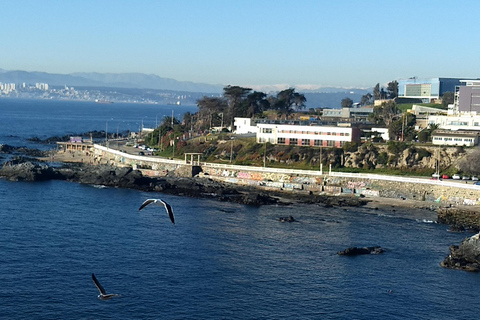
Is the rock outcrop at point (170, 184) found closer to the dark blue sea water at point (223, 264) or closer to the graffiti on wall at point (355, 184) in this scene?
the graffiti on wall at point (355, 184)

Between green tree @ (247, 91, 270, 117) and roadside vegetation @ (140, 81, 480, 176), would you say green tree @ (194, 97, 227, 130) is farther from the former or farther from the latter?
green tree @ (247, 91, 270, 117)

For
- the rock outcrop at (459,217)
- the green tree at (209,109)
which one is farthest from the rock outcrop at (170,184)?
the green tree at (209,109)

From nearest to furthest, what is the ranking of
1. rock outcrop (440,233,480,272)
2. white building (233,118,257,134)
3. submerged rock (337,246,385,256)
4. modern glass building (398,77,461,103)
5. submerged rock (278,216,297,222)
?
rock outcrop (440,233,480,272) → submerged rock (337,246,385,256) → submerged rock (278,216,297,222) → white building (233,118,257,134) → modern glass building (398,77,461,103)

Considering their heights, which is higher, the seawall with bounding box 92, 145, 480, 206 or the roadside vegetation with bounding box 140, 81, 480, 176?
the roadside vegetation with bounding box 140, 81, 480, 176

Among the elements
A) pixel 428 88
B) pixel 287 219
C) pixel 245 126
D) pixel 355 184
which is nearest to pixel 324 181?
pixel 355 184

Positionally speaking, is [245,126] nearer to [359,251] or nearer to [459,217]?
[459,217]

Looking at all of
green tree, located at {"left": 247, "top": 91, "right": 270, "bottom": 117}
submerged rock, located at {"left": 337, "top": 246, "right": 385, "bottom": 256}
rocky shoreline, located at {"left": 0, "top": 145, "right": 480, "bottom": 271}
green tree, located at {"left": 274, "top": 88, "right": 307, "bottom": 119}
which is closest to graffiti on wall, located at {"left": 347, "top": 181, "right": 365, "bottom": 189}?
rocky shoreline, located at {"left": 0, "top": 145, "right": 480, "bottom": 271}
